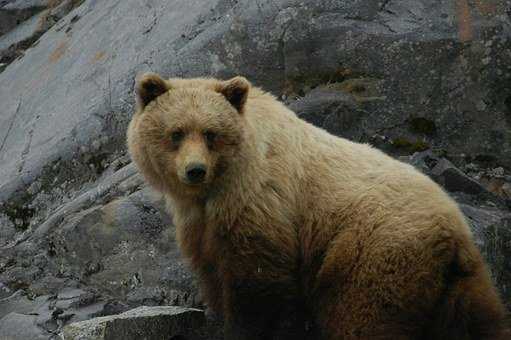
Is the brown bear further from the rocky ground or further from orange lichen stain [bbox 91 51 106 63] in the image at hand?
orange lichen stain [bbox 91 51 106 63]

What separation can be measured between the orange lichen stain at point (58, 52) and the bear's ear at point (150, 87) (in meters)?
5.57

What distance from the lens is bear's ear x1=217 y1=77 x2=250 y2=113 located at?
736 centimetres

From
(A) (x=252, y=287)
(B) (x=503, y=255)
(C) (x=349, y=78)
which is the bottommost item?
(B) (x=503, y=255)

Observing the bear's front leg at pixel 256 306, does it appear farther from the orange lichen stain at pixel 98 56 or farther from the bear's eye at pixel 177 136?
the orange lichen stain at pixel 98 56

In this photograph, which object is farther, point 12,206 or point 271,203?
point 12,206

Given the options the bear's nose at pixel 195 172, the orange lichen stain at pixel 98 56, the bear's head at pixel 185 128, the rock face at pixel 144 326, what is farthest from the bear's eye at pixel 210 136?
the orange lichen stain at pixel 98 56

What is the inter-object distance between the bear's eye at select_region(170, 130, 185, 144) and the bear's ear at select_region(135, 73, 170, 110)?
44 cm

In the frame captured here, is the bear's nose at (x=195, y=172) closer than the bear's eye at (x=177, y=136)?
Yes

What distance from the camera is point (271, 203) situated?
284 inches

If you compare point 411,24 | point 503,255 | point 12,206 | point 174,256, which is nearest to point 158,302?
point 174,256

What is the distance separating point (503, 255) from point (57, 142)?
5.43m

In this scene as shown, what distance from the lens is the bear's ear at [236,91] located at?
24.1ft

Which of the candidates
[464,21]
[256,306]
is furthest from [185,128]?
[464,21]

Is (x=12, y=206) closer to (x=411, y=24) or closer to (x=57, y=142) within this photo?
(x=57, y=142)
